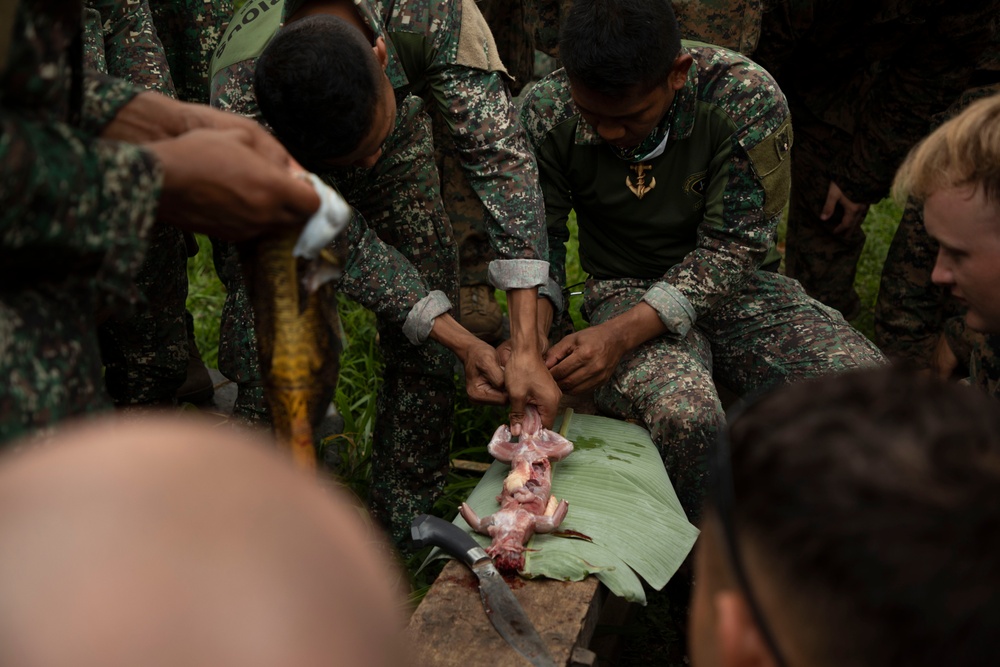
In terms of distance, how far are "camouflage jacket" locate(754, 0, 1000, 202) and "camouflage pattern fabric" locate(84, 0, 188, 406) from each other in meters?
3.09

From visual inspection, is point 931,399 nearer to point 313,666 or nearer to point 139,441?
point 313,666

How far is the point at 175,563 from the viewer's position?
31.9 inches

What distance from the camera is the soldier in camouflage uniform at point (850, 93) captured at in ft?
15.6

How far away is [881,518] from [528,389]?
219 centimetres

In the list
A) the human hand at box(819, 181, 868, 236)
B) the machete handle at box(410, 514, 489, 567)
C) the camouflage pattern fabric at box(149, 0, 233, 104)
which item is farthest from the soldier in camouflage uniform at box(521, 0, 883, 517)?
the camouflage pattern fabric at box(149, 0, 233, 104)

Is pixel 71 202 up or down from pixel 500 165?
up

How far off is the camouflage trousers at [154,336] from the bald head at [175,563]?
2910 mm

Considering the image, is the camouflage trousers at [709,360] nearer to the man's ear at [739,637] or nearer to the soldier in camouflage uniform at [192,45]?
the soldier in camouflage uniform at [192,45]

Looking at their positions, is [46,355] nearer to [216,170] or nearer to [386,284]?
[216,170]

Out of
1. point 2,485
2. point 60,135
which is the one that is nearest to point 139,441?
point 2,485

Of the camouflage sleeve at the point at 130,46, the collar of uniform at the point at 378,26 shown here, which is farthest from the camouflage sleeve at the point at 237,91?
the camouflage sleeve at the point at 130,46

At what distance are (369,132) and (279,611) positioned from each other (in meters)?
2.35

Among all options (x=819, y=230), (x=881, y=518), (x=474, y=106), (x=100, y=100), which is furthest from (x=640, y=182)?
(x=881, y=518)

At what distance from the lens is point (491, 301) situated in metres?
4.80
